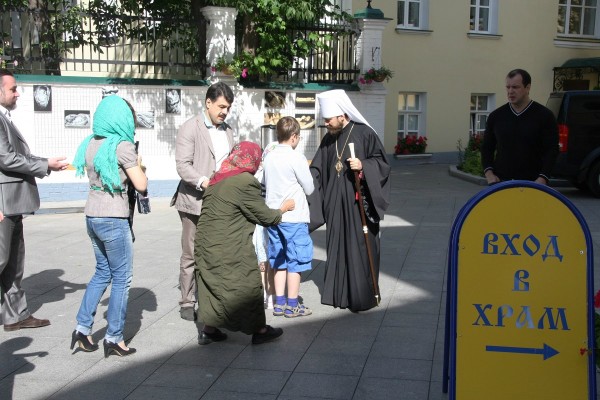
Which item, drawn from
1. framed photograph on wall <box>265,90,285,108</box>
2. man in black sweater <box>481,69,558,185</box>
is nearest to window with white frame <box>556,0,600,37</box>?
framed photograph on wall <box>265,90,285,108</box>

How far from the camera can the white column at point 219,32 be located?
13930 millimetres

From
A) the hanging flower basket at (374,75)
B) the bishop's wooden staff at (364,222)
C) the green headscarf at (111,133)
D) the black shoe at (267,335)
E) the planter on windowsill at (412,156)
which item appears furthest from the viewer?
the planter on windowsill at (412,156)

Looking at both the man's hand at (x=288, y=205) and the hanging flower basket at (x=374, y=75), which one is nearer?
the man's hand at (x=288, y=205)

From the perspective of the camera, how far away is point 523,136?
6.33 m

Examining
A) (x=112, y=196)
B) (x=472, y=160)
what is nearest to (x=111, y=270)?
(x=112, y=196)

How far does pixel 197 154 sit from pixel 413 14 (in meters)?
15.7

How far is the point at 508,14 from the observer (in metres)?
22.2

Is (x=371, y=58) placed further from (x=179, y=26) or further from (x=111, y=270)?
(x=111, y=270)

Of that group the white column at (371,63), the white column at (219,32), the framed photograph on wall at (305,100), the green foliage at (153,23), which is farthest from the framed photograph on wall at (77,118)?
the white column at (371,63)

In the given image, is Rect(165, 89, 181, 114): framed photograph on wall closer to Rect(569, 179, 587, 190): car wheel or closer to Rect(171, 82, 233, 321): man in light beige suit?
Rect(569, 179, 587, 190): car wheel

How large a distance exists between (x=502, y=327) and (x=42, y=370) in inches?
121

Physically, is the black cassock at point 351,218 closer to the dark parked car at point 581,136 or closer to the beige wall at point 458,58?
the dark parked car at point 581,136

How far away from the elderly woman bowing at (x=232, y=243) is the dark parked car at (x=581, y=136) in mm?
10123

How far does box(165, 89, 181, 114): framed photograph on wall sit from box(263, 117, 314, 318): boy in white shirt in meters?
7.45
